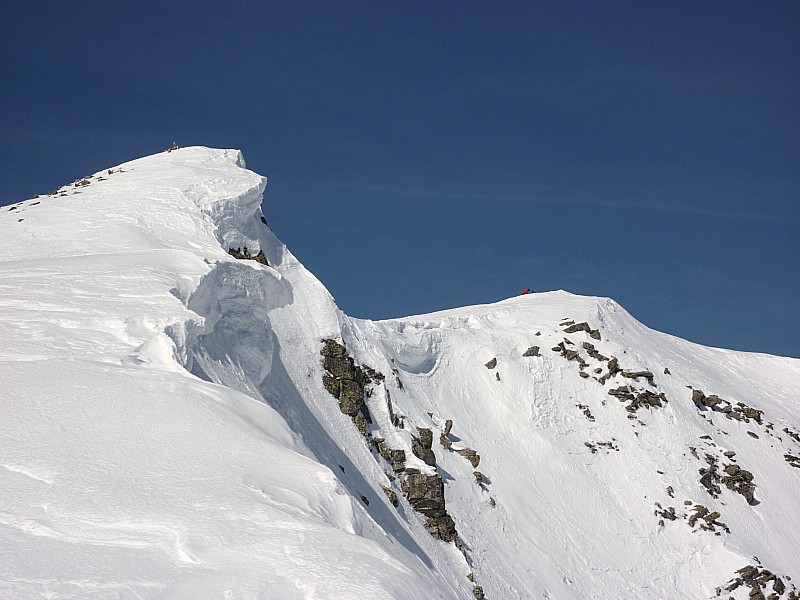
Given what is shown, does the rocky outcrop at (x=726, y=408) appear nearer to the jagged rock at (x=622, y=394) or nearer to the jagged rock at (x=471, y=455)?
the jagged rock at (x=622, y=394)

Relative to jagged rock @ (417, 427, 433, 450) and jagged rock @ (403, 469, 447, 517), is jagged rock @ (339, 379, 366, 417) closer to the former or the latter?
jagged rock @ (417, 427, 433, 450)

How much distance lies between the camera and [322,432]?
2480 centimetres

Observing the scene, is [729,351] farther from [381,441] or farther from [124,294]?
[124,294]

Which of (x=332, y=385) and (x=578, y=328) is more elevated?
(x=578, y=328)

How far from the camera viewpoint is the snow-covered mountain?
8.31 meters

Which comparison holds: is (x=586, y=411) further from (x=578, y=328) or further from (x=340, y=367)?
(x=340, y=367)

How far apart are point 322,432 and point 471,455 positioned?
9.51 metres

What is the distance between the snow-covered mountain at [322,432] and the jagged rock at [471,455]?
0.46 metres

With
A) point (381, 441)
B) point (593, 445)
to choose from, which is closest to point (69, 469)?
point (381, 441)

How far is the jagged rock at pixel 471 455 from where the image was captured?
31.4 meters

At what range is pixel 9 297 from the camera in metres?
16.9

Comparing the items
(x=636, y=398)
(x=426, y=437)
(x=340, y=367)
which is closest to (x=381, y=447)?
(x=426, y=437)

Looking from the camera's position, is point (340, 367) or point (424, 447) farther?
point (424, 447)

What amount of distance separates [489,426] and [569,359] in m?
7.89
